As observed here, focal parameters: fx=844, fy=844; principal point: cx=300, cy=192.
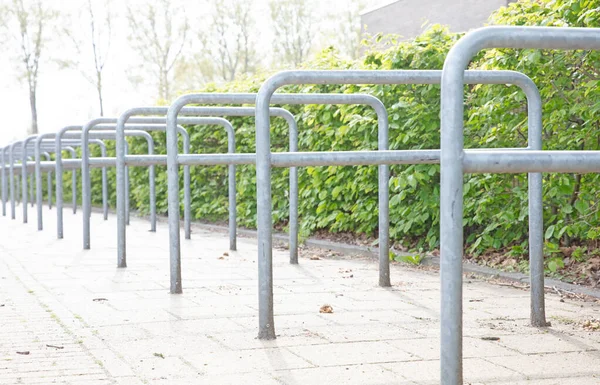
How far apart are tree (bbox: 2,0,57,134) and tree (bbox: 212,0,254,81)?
7.55 metres

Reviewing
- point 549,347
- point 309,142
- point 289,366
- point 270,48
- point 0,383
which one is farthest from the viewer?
point 270,48

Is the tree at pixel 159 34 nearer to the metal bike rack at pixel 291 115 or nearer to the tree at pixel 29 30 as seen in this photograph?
the tree at pixel 29 30

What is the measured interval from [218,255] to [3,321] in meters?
3.11

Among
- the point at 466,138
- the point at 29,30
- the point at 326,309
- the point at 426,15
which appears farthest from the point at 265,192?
the point at 29,30

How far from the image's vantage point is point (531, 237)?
3.64 m

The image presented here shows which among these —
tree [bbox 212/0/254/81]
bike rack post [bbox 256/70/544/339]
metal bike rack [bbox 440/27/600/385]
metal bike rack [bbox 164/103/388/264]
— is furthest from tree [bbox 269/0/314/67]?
metal bike rack [bbox 440/27/600/385]

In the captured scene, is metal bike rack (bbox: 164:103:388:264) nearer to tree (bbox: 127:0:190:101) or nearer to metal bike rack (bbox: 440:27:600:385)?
metal bike rack (bbox: 440:27:600:385)

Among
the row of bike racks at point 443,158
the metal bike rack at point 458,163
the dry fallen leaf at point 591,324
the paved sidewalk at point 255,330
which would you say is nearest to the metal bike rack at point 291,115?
the row of bike racks at point 443,158

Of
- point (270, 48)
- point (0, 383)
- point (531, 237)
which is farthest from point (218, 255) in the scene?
point (270, 48)

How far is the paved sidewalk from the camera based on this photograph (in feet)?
9.47

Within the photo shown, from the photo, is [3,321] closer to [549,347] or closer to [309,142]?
[549,347]

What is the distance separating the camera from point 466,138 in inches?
231

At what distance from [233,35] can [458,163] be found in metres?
36.5

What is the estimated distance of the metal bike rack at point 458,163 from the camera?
2.03 metres
